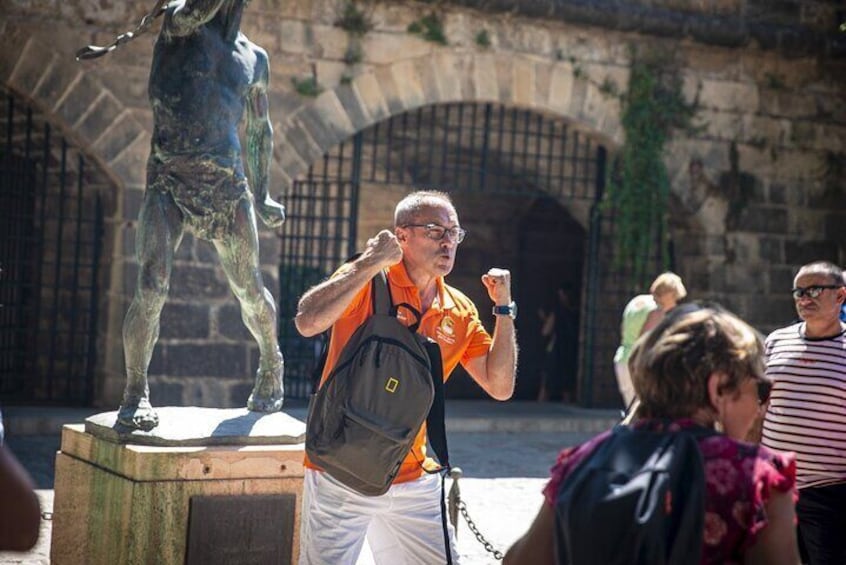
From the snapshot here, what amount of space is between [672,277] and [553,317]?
683 centimetres

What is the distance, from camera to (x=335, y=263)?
13172 mm

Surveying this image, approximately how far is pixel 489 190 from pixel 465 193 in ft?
10.8

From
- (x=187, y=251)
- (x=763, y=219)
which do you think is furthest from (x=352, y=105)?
(x=763, y=219)

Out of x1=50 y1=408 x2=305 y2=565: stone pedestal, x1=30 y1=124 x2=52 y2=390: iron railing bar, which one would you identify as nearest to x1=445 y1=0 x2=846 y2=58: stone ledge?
x1=30 y1=124 x2=52 y2=390: iron railing bar

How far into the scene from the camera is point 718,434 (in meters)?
2.70

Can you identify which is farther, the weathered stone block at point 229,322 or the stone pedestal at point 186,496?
the weathered stone block at point 229,322

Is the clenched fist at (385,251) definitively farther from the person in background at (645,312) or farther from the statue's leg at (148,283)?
the person in background at (645,312)

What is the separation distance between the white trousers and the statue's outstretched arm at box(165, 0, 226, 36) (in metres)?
2.23

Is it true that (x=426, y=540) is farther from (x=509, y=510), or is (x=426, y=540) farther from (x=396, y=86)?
(x=396, y=86)

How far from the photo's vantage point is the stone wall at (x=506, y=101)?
10742 mm

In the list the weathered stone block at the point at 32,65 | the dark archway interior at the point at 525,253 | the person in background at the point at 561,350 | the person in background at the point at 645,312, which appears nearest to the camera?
the person in background at the point at 645,312

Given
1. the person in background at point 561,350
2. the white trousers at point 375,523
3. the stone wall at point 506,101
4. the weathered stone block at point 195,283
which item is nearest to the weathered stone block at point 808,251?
the stone wall at point 506,101

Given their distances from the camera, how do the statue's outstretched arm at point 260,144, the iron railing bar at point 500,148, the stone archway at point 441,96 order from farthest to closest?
1. the iron railing bar at point 500,148
2. the stone archway at point 441,96
3. the statue's outstretched arm at point 260,144

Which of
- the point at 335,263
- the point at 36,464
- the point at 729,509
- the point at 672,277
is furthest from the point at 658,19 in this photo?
the point at 729,509
